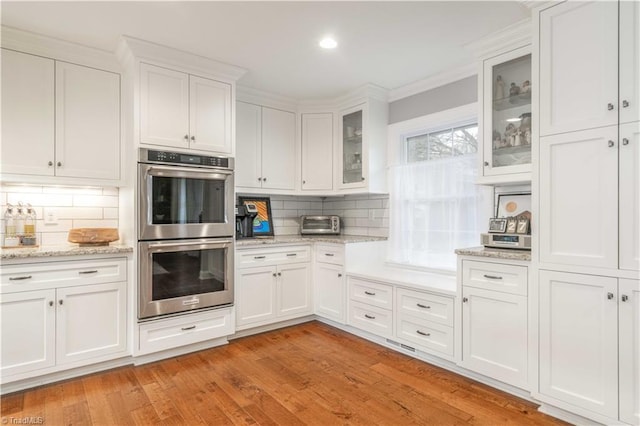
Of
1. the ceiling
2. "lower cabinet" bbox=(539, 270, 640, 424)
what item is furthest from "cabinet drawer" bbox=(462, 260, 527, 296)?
the ceiling

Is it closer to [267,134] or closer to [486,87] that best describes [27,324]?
[267,134]

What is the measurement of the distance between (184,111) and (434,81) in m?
2.30

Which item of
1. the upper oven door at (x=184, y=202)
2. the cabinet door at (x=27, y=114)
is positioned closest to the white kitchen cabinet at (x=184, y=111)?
the upper oven door at (x=184, y=202)

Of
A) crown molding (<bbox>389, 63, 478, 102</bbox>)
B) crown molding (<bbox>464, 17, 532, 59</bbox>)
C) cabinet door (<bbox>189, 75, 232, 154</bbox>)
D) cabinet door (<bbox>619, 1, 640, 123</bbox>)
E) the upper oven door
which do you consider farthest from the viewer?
crown molding (<bbox>389, 63, 478, 102</bbox>)

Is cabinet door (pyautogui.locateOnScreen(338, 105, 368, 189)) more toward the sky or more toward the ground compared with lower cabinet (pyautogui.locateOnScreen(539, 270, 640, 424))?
more toward the sky

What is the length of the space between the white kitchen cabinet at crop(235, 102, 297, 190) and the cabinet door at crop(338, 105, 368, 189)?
583mm

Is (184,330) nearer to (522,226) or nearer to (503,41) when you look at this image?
(522,226)

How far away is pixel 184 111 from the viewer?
9.71 ft

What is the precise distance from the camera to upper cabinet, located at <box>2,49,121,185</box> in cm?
254

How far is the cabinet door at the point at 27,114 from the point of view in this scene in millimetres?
2521

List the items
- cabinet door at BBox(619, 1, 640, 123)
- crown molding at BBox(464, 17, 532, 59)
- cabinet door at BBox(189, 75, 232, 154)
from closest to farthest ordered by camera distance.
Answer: cabinet door at BBox(619, 1, 640, 123)
crown molding at BBox(464, 17, 532, 59)
cabinet door at BBox(189, 75, 232, 154)

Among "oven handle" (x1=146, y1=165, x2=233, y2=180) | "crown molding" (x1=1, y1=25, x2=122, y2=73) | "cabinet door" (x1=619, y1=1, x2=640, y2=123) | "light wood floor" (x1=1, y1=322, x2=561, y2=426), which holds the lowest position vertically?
"light wood floor" (x1=1, y1=322, x2=561, y2=426)

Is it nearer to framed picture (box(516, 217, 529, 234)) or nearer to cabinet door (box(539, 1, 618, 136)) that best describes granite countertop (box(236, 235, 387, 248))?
framed picture (box(516, 217, 529, 234))

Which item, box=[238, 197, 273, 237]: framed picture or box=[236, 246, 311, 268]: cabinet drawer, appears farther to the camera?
box=[238, 197, 273, 237]: framed picture
